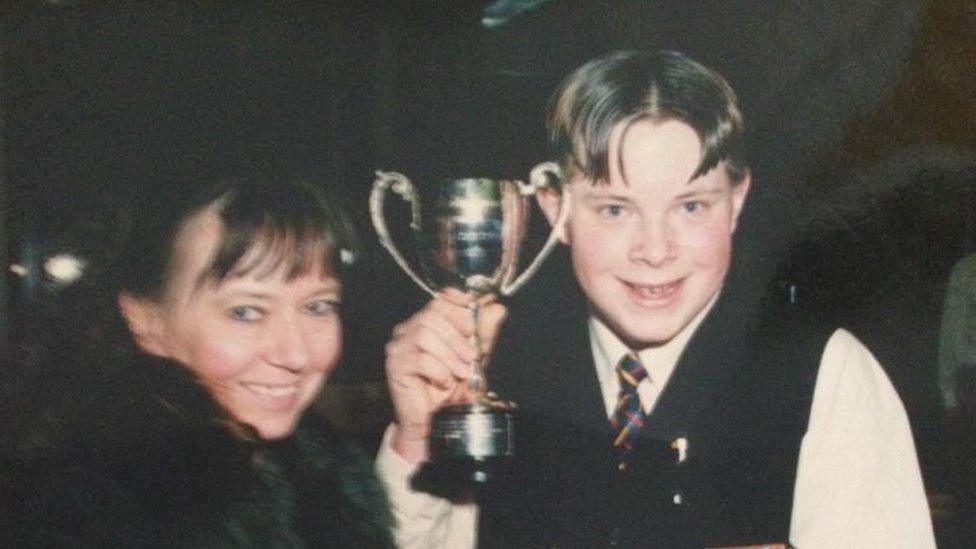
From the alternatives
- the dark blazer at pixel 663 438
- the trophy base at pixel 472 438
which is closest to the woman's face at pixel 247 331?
the trophy base at pixel 472 438

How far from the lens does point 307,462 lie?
2.55 m

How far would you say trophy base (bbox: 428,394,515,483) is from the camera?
8.54 feet

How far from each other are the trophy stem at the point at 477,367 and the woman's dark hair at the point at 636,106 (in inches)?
12.8

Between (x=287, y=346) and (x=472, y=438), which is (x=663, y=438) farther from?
(x=287, y=346)

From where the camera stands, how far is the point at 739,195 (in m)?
2.78

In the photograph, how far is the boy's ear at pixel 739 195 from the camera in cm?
277

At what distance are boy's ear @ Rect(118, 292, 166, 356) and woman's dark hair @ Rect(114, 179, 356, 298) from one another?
0.01 m

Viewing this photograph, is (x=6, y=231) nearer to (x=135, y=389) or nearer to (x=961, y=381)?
(x=135, y=389)

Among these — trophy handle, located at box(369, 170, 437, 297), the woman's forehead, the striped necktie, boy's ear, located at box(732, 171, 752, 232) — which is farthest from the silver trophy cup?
boy's ear, located at box(732, 171, 752, 232)

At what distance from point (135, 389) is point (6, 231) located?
34cm

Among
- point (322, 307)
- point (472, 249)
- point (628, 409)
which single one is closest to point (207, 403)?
point (322, 307)

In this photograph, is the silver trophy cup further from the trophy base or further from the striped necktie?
the striped necktie

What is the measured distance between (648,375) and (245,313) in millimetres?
806

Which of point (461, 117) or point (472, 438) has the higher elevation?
point (461, 117)
